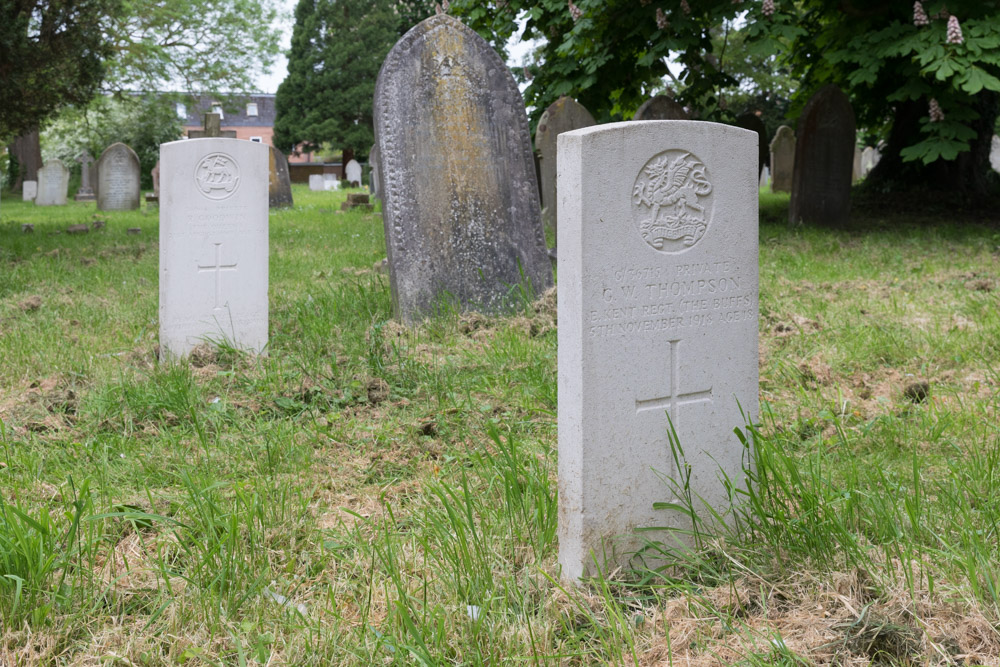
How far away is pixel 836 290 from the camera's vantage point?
6.91 m

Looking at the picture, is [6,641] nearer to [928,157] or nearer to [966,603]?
[966,603]

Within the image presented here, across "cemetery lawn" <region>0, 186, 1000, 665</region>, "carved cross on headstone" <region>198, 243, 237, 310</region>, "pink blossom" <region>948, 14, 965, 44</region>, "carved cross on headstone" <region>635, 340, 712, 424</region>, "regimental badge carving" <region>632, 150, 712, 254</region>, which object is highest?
"pink blossom" <region>948, 14, 965, 44</region>

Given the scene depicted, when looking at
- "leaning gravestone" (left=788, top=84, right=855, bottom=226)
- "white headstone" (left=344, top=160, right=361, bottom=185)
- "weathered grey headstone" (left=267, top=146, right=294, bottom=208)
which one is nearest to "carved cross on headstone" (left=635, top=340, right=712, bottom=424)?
"leaning gravestone" (left=788, top=84, right=855, bottom=226)

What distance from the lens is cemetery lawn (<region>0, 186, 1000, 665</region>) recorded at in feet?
7.80

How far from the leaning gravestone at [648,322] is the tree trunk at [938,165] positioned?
1011 centimetres

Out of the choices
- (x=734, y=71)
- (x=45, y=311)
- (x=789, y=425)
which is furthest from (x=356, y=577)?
(x=734, y=71)

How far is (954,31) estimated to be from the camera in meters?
8.48

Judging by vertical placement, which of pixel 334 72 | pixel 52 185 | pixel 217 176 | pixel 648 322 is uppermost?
pixel 334 72

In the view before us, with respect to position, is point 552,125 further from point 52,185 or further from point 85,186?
point 85,186

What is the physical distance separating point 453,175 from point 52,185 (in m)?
20.4

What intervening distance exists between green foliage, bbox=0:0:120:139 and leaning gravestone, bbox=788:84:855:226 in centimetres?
929

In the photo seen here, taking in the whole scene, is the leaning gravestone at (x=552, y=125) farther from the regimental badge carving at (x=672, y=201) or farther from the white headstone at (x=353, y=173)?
the white headstone at (x=353, y=173)

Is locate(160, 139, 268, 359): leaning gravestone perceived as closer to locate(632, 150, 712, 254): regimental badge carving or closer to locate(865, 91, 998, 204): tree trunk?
locate(632, 150, 712, 254): regimental badge carving

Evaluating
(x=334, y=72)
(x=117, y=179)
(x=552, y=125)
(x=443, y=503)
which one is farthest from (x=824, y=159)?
(x=334, y=72)
